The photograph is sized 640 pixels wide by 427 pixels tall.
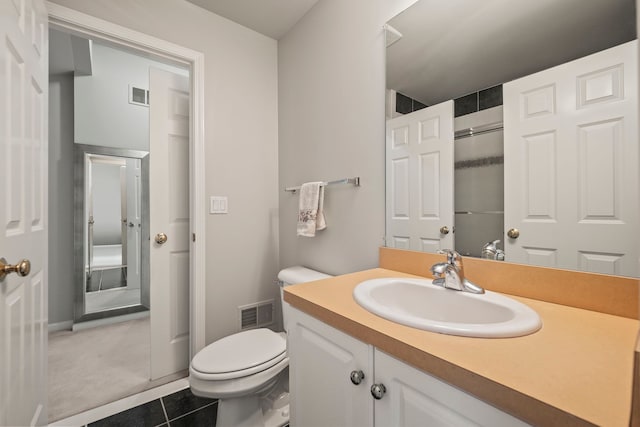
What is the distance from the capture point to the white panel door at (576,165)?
705 mm

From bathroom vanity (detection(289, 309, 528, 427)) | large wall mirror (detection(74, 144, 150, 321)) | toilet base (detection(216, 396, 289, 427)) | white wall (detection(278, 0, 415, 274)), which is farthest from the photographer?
large wall mirror (detection(74, 144, 150, 321))

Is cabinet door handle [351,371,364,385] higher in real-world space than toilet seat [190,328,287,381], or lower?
higher

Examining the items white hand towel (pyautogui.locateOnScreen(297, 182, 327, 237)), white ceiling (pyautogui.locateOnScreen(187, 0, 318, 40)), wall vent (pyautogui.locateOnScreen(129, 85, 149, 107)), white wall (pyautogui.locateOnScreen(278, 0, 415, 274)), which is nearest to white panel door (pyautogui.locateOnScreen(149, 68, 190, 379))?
white ceiling (pyautogui.locateOnScreen(187, 0, 318, 40))

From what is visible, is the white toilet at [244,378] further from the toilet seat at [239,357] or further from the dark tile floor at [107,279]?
the dark tile floor at [107,279]

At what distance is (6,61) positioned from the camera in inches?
31.3

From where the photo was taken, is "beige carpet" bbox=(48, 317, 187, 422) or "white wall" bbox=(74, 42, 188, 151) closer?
"beige carpet" bbox=(48, 317, 187, 422)

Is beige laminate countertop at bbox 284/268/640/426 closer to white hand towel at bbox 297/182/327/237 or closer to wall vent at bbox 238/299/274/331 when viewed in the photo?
white hand towel at bbox 297/182/327/237

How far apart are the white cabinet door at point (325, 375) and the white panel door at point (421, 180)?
0.59 m

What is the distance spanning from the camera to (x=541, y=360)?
50cm

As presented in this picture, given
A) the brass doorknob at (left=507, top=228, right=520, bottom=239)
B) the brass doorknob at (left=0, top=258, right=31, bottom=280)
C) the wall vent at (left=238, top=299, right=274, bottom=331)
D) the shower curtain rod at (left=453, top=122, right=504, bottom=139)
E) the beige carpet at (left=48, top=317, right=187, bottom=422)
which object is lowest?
the beige carpet at (left=48, top=317, right=187, bottom=422)

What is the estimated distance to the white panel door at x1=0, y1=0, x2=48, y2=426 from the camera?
80 cm

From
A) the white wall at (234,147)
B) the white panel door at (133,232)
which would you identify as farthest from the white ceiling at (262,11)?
the white panel door at (133,232)

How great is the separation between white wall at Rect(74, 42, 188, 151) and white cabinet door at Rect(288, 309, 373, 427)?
2.63 m

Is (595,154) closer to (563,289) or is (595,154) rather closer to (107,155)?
(563,289)
